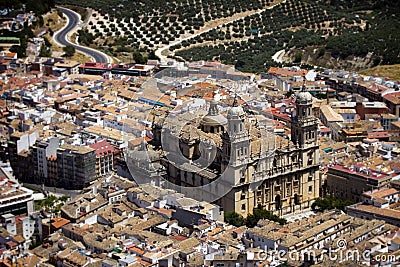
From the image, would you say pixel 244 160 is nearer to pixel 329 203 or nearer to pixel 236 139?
pixel 236 139

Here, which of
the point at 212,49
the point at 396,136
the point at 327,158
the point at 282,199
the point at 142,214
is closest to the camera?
the point at 142,214

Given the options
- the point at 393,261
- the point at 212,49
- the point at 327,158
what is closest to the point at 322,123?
the point at 327,158

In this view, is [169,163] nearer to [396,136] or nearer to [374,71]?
[396,136]

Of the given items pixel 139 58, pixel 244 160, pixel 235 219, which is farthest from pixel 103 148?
pixel 139 58

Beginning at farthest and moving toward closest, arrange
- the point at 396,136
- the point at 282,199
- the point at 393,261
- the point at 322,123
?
the point at 322,123
the point at 396,136
the point at 282,199
the point at 393,261

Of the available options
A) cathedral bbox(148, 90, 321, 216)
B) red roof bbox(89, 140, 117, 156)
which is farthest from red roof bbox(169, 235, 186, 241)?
red roof bbox(89, 140, 117, 156)
